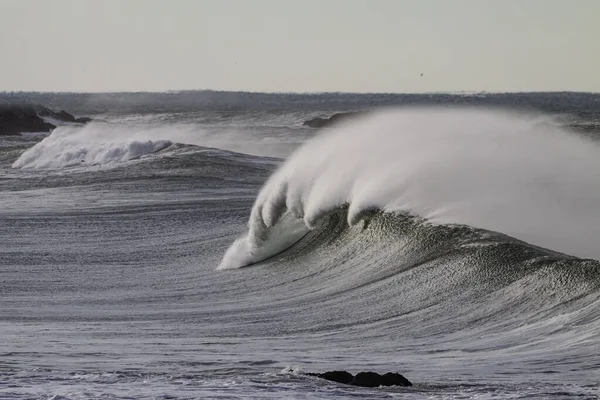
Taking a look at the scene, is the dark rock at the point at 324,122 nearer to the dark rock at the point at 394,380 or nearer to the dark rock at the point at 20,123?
the dark rock at the point at 20,123

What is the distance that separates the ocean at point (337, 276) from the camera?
8867 mm

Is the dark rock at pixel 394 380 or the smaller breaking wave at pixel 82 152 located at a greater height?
the dark rock at pixel 394 380

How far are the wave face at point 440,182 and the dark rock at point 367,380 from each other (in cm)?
661

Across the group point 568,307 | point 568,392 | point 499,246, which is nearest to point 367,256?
point 499,246

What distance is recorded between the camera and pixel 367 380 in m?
8.20

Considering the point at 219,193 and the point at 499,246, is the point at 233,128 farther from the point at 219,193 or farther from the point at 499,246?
the point at 499,246

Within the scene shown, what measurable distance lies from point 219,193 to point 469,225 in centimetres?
1184

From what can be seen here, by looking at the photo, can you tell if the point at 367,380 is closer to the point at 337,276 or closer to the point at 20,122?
the point at 337,276

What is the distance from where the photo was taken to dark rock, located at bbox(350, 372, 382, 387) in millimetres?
8166

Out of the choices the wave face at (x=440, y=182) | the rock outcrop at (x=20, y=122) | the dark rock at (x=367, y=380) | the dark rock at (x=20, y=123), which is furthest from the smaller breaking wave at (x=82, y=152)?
the dark rock at (x=367, y=380)

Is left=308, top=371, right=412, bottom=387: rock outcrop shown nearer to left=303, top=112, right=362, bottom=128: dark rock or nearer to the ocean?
the ocean

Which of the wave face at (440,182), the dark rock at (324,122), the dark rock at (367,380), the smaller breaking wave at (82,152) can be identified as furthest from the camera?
the dark rock at (324,122)

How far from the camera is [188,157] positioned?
111 feet

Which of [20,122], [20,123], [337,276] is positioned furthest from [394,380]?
[20,122]
